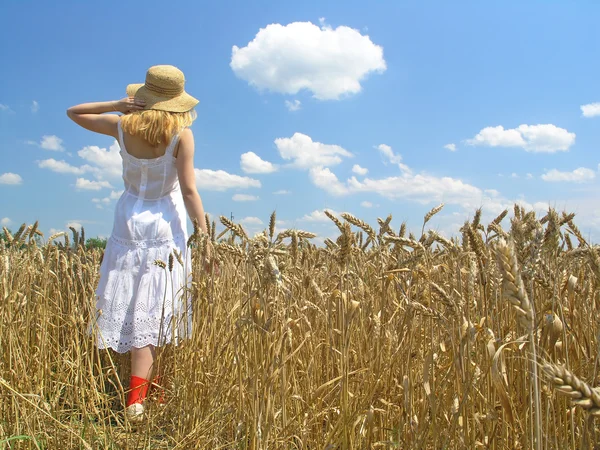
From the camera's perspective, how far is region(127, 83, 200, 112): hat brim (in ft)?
9.86

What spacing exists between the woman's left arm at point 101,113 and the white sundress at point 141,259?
0.29 m

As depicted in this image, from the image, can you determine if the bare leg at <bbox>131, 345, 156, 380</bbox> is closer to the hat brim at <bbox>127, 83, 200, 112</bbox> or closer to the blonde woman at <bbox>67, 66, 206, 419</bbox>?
the blonde woman at <bbox>67, 66, 206, 419</bbox>

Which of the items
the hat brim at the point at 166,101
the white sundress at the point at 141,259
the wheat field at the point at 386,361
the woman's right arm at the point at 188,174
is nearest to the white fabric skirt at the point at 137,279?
the white sundress at the point at 141,259

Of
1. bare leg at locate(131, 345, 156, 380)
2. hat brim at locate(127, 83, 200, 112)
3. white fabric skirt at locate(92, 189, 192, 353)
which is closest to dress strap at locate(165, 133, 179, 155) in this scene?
hat brim at locate(127, 83, 200, 112)

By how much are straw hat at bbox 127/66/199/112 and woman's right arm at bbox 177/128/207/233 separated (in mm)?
208

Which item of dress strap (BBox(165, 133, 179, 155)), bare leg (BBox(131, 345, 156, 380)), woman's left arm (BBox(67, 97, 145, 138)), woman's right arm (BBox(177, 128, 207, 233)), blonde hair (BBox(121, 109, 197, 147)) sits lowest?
bare leg (BBox(131, 345, 156, 380))

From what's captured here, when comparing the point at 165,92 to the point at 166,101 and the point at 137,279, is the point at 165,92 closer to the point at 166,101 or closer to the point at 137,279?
the point at 166,101

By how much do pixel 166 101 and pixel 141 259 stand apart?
94 centimetres

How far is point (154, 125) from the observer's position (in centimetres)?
291

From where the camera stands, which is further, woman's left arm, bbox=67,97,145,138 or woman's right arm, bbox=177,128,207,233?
woman's left arm, bbox=67,97,145,138

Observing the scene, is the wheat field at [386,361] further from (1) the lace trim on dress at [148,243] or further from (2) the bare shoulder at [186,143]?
(2) the bare shoulder at [186,143]

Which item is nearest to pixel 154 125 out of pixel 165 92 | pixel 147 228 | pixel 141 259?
pixel 165 92

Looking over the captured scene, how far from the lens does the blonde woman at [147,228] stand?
286cm

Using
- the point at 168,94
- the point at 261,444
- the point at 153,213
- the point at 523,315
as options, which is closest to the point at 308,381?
the point at 261,444
